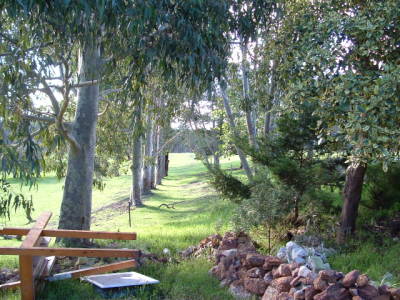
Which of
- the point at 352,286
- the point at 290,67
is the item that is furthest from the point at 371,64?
the point at 352,286

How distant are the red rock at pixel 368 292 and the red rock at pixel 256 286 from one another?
1.24 m

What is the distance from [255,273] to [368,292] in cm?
153

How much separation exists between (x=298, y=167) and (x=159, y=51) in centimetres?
409

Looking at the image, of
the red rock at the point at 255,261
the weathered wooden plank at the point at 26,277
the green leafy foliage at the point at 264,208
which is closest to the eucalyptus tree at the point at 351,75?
the green leafy foliage at the point at 264,208

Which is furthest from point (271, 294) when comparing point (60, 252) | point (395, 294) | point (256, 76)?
point (256, 76)

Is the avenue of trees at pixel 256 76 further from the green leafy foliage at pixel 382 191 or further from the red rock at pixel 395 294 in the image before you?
the red rock at pixel 395 294

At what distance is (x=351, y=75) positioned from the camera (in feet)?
18.3

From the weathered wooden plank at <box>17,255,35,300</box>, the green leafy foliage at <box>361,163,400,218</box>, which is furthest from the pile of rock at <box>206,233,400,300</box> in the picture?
the green leafy foliage at <box>361,163,400,218</box>

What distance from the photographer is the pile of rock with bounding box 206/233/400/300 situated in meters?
4.71

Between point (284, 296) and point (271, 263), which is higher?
point (271, 263)

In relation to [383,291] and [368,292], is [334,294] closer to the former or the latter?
[368,292]

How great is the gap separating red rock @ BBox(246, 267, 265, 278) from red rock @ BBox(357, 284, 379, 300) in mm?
1394

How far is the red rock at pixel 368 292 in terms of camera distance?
464 centimetres

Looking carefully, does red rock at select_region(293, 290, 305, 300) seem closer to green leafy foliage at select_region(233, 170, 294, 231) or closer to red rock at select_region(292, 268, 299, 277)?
red rock at select_region(292, 268, 299, 277)
